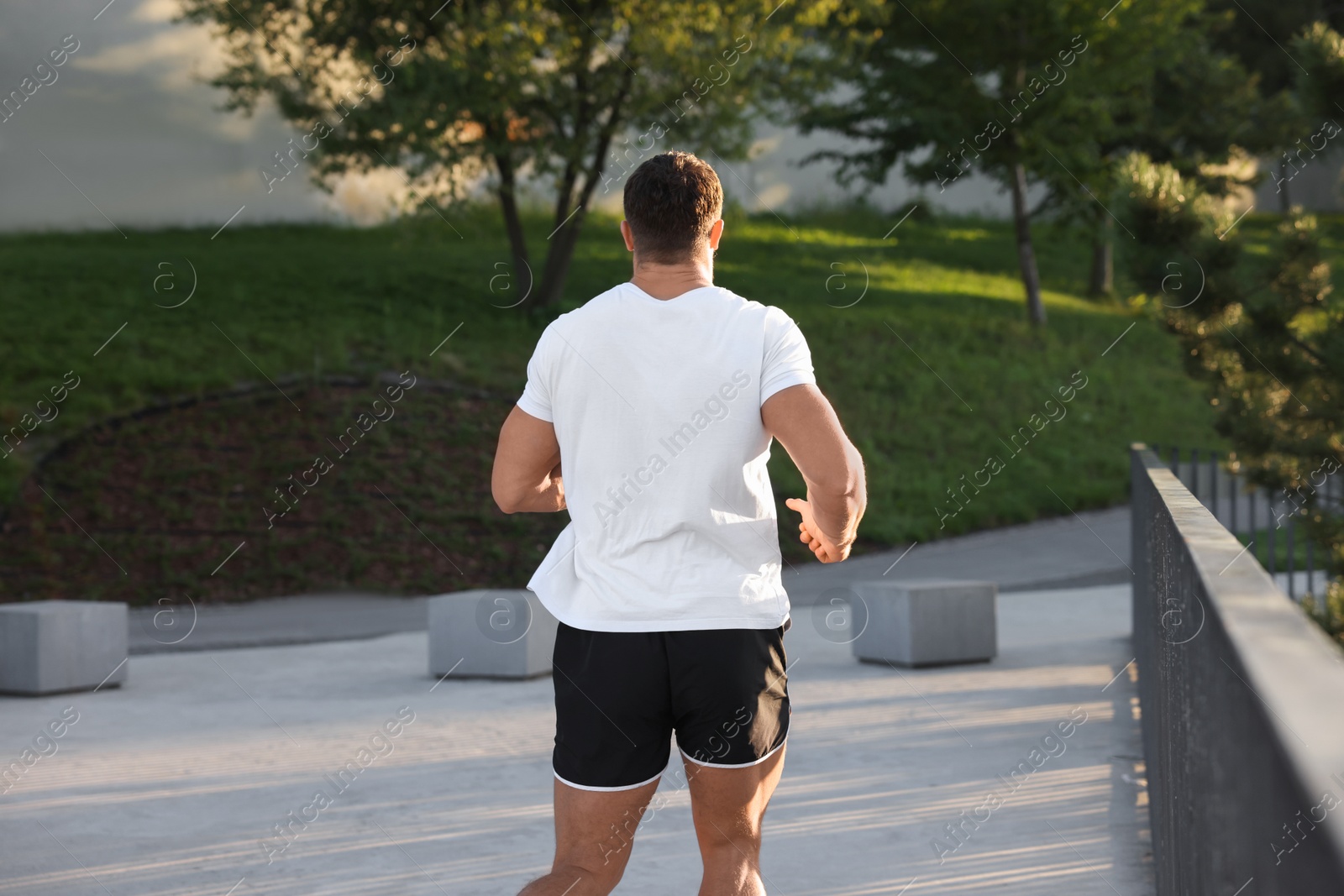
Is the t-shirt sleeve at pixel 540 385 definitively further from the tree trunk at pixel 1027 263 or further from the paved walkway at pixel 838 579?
the tree trunk at pixel 1027 263

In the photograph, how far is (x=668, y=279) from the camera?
286 centimetres

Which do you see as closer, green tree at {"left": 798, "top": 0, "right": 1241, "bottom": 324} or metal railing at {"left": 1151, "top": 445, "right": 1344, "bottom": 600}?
metal railing at {"left": 1151, "top": 445, "right": 1344, "bottom": 600}

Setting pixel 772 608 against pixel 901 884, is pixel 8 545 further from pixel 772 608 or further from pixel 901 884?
pixel 772 608

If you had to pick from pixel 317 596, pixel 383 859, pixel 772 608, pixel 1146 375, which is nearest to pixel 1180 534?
pixel 772 608

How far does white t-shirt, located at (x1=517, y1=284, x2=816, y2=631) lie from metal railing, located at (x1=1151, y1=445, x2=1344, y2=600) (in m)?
1.12

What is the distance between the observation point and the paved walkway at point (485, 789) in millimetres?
4812

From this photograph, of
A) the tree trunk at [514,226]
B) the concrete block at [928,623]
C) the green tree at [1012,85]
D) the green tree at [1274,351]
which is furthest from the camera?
the green tree at [1012,85]

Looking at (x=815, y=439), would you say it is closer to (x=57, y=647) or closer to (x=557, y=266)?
(x=57, y=647)

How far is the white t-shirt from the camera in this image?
2768 mm

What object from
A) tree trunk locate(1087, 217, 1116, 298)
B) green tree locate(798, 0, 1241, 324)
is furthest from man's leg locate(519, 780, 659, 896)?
tree trunk locate(1087, 217, 1116, 298)

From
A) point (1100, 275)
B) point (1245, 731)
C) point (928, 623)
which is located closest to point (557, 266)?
point (928, 623)

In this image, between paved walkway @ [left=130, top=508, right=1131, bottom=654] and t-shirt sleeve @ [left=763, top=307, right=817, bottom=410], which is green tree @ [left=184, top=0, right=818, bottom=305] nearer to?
paved walkway @ [left=130, top=508, right=1131, bottom=654]

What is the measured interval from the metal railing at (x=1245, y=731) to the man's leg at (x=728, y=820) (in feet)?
2.92

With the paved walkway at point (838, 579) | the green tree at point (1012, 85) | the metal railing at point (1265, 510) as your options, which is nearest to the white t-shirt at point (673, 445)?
the metal railing at point (1265, 510)
